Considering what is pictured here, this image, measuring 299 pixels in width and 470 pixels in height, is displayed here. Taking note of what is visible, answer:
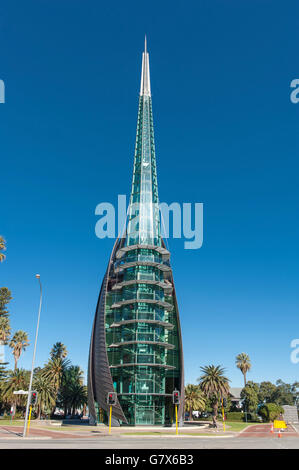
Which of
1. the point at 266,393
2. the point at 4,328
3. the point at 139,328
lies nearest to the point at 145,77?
the point at 139,328

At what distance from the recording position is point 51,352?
77.1 meters

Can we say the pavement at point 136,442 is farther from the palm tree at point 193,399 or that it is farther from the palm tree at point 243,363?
the palm tree at point 243,363

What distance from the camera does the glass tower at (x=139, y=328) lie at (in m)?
46.3

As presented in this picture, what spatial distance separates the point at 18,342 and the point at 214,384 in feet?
125

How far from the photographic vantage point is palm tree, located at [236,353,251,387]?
9506 centimetres

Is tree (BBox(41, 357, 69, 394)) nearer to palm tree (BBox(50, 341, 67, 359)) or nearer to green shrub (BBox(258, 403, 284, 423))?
palm tree (BBox(50, 341, 67, 359))

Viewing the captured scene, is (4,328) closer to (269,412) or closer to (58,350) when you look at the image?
(58,350)

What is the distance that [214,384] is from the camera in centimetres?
5928

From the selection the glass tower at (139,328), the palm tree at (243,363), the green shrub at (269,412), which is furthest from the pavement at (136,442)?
the palm tree at (243,363)

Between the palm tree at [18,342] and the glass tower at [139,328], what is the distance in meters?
24.5

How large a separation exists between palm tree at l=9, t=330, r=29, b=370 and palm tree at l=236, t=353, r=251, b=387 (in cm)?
5488

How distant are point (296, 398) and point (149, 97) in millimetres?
118434

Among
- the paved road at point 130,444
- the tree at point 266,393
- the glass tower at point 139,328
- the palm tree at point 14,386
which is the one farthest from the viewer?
the tree at point 266,393
